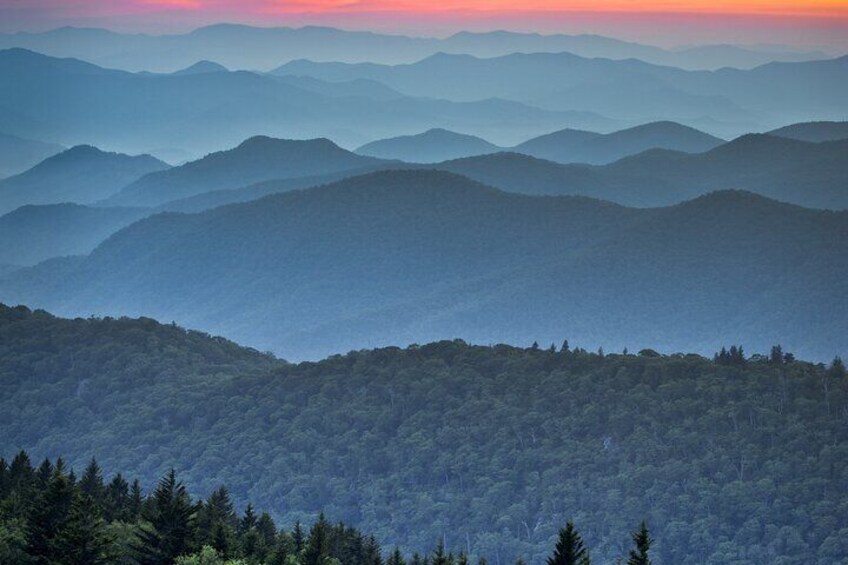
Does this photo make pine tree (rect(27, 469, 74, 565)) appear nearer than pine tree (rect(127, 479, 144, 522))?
Yes

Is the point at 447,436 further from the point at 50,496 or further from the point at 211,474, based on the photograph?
the point at 50,496

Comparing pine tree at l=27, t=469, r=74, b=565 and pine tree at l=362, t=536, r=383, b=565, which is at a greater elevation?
pine tree at l=362, t=536, r=383, b=565

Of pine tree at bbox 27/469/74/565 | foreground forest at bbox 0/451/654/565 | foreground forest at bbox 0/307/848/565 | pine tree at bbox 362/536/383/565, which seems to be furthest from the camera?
foreground forest at bbox 0/307/848/565

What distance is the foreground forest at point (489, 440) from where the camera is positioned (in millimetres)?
103688

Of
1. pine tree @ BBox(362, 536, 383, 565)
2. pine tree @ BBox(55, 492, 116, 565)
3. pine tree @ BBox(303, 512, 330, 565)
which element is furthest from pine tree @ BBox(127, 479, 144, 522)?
pine tree @ BBox(55, 492, 116, 565)

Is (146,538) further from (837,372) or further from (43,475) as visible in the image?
(837,372)

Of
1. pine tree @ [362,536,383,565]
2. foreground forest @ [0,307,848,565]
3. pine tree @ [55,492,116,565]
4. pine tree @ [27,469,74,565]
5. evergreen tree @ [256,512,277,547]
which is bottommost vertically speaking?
pine tree @ [55,492,116,565]

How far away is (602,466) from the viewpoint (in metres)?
112

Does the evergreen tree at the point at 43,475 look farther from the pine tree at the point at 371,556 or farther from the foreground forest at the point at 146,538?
the pine tree at the point at 371,556

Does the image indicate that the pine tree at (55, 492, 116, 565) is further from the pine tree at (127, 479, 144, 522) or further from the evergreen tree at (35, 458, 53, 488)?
the evergreen tree at (35, 458, 53, 488)

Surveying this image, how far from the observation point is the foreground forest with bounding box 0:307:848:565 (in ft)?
340

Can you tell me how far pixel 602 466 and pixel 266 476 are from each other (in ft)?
80.2

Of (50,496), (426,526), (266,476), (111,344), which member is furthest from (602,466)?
(50,496)

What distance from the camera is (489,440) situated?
392 feet
